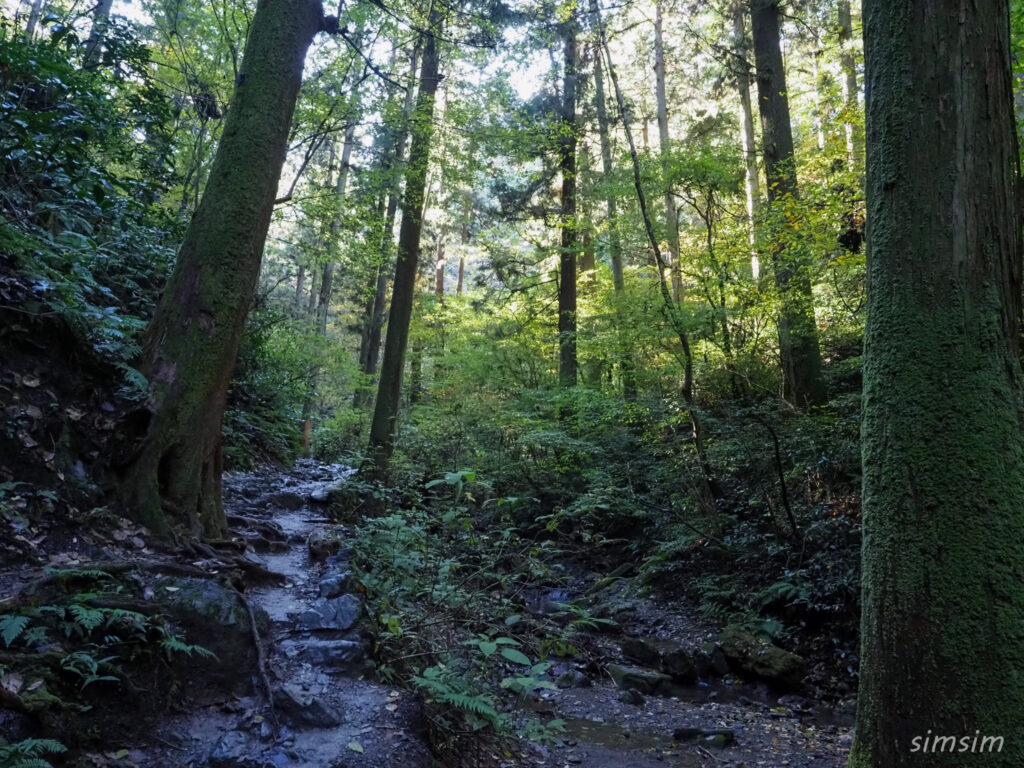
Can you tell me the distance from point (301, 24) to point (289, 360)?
8354 mm

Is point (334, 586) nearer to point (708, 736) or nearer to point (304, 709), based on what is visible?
point (304, 709)

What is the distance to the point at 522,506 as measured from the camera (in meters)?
11.4

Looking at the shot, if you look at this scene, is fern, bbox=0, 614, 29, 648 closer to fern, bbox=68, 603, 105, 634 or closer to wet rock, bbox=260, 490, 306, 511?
fern, bbox=68, 603, 105, 634

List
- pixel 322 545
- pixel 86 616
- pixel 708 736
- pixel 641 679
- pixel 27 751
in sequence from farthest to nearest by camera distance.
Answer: pixel 322 545 < pixel 641 679 < pixel 708 736 < pixel 86 616 < pixel 27 751

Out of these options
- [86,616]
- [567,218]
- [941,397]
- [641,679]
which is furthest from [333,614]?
[567,218]

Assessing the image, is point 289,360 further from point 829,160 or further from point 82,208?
point 829,160

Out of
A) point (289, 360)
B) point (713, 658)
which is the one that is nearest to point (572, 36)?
point (289, 360)

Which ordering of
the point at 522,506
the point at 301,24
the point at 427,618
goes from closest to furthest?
the point at 427,618
the point at 301,24
the point at 522,506

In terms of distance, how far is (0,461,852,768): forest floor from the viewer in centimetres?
296

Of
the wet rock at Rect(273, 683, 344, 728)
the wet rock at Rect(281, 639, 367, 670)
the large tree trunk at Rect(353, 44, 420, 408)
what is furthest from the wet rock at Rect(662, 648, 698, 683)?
the large tree trunk at Rect(353, 44, 420, 408)

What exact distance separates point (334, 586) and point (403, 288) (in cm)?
750

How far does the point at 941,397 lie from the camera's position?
2.64 metres

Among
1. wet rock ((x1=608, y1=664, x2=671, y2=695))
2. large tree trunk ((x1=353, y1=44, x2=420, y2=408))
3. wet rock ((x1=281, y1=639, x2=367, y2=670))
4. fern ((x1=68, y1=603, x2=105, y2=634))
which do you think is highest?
A: large tree trunk ((x1=353, y1=44, x2=420, y2=408))

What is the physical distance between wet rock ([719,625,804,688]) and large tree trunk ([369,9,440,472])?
6603 mm
